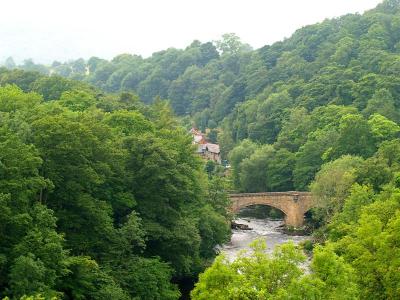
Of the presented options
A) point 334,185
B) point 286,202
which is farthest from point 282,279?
point 286,202

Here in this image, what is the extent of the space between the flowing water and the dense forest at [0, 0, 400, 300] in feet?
13.5

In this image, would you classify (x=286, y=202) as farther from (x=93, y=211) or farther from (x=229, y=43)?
(x=229, y=43)

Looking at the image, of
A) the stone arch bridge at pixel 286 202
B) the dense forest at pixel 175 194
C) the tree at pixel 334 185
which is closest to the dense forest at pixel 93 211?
the dense forest at pixel 175 194

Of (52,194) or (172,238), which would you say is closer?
(52,194)

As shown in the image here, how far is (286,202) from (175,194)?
31646mm

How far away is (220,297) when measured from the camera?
91.9ft

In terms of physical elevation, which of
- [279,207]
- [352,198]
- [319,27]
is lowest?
[279,207]

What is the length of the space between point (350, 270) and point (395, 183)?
85.3 ft

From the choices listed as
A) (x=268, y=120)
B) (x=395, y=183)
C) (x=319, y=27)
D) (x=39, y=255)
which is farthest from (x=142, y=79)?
(x=39, y=255)

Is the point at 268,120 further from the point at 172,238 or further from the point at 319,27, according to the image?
the point at 172,238

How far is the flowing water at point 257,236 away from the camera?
68.4 meters

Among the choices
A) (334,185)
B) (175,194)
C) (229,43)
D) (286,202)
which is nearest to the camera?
(175,194)

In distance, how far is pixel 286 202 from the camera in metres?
79.6

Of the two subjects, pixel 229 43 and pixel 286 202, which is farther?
pixel 229 43
